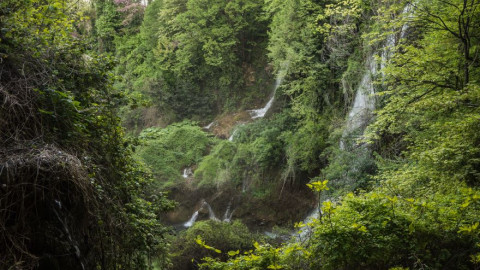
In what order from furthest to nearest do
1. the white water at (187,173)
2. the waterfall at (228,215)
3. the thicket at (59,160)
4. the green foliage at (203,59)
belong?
the green foliage at (203,59), the white water at (187,173), the waterfall at (228,215), the thicket at (59,160)

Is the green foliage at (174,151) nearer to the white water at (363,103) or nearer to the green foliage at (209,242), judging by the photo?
Result: the green foliage at (209,242)

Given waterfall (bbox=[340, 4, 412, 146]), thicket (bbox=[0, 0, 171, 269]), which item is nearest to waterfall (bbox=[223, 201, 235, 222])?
waterfall (bbox=[340, 4, 412, 146])

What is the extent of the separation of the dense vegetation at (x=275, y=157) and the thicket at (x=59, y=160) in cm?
2

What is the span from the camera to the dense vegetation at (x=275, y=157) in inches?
144

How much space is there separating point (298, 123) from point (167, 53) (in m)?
12.9

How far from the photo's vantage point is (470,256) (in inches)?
150

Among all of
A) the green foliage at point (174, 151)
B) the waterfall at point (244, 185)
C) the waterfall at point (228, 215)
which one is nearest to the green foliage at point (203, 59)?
the green foliage at point (174, 151)

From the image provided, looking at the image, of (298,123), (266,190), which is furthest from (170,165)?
(298,123)

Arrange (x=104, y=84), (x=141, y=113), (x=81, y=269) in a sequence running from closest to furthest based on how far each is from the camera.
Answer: (x=81, y=269) < (x=104, y=84) < (x=141, y=113)

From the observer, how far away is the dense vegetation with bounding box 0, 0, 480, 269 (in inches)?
144

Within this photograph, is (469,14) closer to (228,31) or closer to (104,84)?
(104,84)

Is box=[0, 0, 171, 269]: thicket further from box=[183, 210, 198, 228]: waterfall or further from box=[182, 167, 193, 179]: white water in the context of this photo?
box=[182, 167, 193, 179]: white water

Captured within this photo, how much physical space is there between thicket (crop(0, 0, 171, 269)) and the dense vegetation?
2cm

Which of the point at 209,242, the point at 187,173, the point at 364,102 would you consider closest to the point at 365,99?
the point at 364,102
